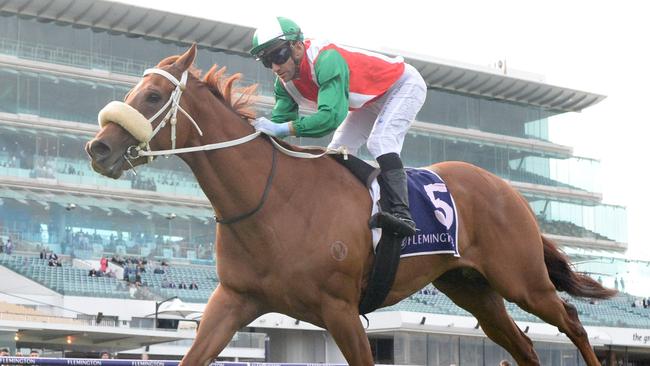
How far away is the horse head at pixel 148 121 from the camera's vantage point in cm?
543

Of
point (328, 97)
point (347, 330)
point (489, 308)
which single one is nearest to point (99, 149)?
point (328, 97)

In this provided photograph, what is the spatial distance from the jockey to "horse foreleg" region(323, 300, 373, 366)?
1.94 ft

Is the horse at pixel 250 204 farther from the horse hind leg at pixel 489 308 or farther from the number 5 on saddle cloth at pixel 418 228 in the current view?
the horse hind leg at pixel 489 308

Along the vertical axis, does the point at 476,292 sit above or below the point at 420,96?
below

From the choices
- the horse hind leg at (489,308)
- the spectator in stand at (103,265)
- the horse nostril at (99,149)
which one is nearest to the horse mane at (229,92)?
the horse nostril at (99,149)

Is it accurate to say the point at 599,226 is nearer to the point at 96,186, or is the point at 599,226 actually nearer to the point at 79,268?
the point at 96,186

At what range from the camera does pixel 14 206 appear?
141ft

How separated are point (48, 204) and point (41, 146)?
263cm

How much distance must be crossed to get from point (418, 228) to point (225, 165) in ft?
4.42

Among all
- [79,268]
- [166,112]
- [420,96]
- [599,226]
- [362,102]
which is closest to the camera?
[166,112]

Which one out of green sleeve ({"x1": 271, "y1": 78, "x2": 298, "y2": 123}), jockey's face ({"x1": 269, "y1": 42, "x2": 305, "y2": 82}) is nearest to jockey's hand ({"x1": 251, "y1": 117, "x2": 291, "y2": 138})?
jockey's face ({"x1": 269, "y1": 42, "x2": 305, "y2": 82})

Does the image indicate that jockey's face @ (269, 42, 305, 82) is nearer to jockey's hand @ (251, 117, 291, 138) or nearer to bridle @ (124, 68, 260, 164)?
jockey's hand @ (251, 117, 291, 138)

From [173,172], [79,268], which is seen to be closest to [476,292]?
[79,268]

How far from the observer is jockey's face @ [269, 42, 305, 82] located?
20.1 feet
